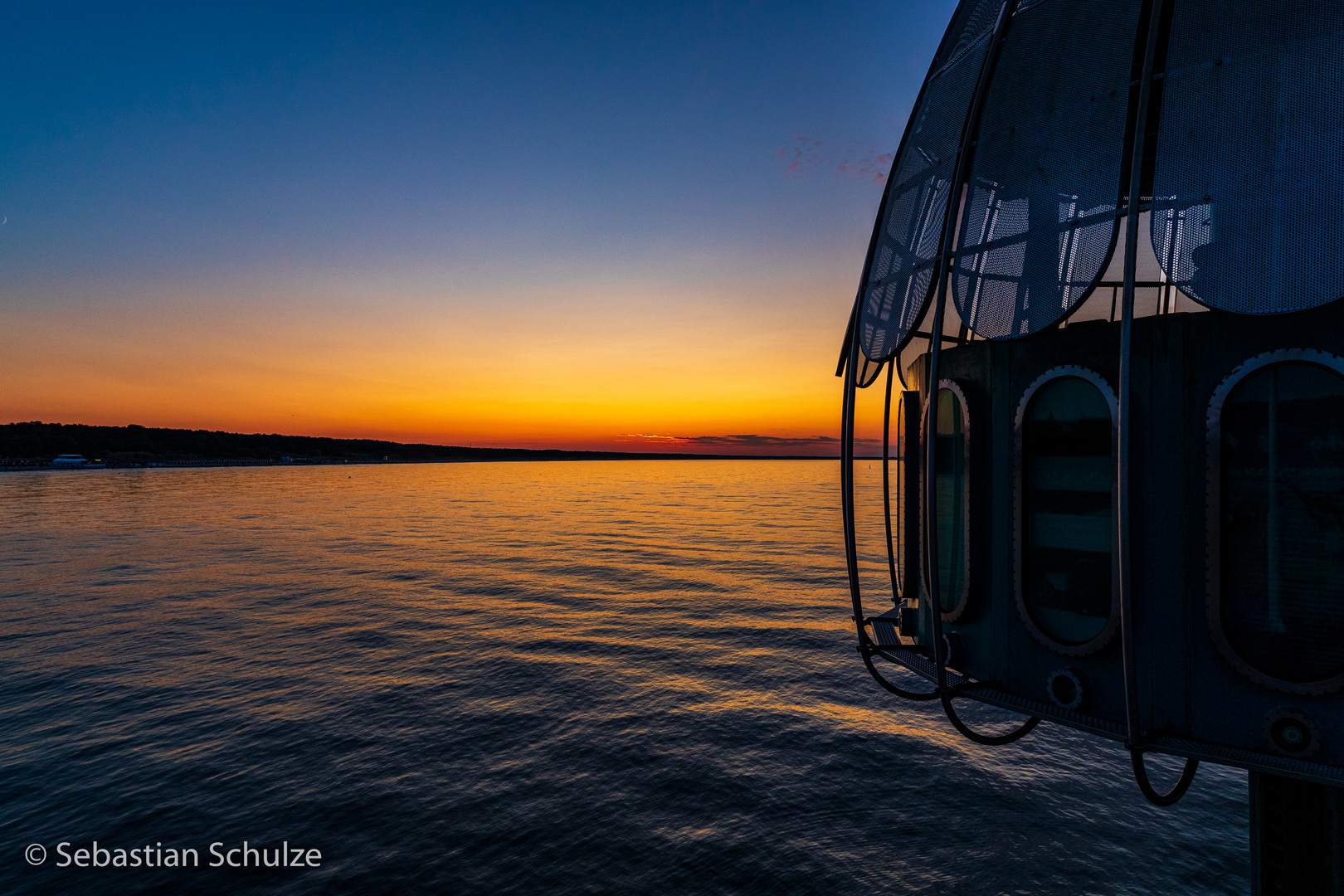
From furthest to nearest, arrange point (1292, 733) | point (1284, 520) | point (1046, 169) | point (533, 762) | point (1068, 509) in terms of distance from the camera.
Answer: point (533, 762) → point (1046, 169) → point (1068, 509) → point (1292, 733) → point (1284, 520)

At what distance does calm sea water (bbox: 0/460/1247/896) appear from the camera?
1014 cm

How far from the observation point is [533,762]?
13352 mm

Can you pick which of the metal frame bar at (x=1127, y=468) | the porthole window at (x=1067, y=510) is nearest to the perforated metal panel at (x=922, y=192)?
the porthole window at (x=1067, y=510)

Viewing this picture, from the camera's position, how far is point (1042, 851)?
422 inches

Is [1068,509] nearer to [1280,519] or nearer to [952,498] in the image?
[952,498]

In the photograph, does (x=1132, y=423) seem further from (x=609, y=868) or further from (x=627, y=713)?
(x=627, y=713)

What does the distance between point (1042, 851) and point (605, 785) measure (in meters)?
7.89

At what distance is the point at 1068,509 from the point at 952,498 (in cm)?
127

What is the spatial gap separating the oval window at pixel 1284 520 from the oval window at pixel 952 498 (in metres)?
2.20

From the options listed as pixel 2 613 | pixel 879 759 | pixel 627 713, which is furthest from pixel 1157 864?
pixel 2 613

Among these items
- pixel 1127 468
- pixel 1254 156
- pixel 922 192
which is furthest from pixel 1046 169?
pixel 1127 468

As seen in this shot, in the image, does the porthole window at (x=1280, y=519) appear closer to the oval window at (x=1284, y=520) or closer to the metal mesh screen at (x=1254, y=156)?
the oval window at (x=1284, y=520)

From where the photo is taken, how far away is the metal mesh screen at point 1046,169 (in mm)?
5711

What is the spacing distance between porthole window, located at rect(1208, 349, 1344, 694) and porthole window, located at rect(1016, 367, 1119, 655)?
776 millimetres
